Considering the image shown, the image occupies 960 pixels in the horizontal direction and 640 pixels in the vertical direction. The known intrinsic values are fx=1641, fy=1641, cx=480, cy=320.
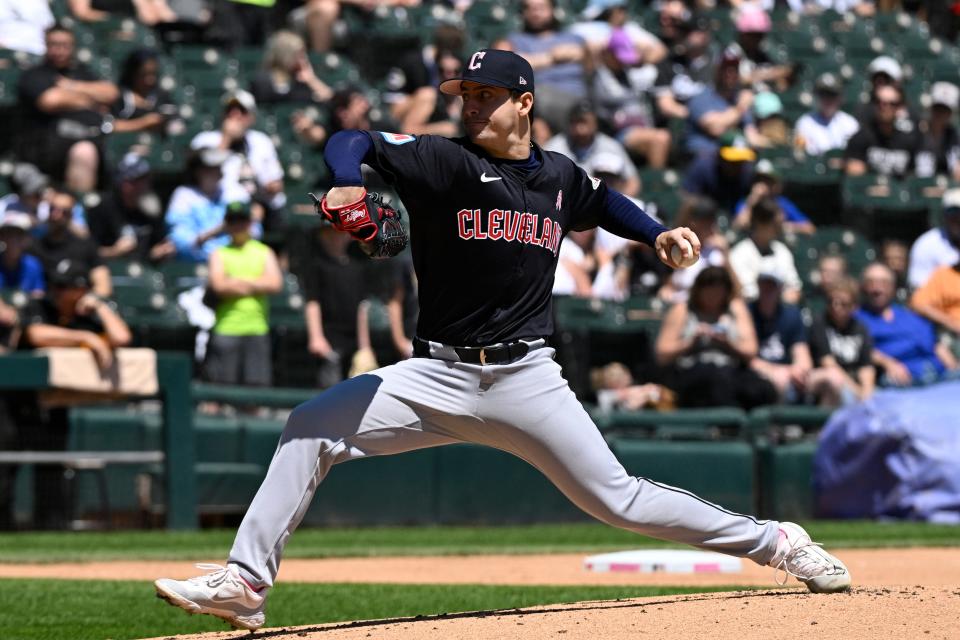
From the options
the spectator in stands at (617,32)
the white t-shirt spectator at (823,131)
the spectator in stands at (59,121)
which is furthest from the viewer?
the white t-shirt spectator at (823,131)

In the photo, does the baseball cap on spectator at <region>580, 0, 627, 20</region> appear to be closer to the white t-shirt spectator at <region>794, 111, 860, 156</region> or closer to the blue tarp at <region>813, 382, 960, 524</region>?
the white t-shirt spectator at <region>794, 111, 860, 156</region>

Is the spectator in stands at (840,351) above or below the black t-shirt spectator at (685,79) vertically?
below

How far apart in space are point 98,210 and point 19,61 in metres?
1.80

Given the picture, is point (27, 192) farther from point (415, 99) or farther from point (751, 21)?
point (751, 21)

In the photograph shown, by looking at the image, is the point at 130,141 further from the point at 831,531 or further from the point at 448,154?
the point at 448,154

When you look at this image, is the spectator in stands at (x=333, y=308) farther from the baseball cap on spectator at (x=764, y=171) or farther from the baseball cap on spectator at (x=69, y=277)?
the baseball cap on spectator at (x=764, y=171)

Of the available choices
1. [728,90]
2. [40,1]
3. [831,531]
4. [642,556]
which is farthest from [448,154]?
[728,90]

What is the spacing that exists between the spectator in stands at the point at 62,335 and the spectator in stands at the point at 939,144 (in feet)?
28.8

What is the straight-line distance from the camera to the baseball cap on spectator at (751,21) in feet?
54.1

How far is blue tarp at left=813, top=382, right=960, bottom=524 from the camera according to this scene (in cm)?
1091

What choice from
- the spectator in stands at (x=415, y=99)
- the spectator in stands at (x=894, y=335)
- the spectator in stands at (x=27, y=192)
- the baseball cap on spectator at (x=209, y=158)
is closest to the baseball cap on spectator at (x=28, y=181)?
the spectator in stands at (x=27, y=192)

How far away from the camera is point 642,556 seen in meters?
8.23

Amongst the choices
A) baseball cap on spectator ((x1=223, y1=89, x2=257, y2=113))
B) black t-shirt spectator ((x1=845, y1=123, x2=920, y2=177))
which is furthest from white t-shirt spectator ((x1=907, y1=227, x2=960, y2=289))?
baseball cap on spectator ((x1=223, y1=89, x2=257, y2=113))

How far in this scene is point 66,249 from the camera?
414 inches
